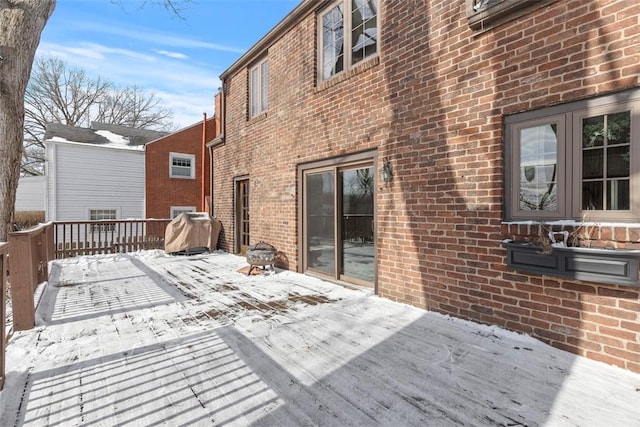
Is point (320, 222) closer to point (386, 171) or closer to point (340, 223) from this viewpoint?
point (340, 223)

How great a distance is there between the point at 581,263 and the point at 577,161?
81 centimetres

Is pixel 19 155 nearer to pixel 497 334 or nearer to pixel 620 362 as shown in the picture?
pixel 497 334

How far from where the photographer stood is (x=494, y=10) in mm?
2877

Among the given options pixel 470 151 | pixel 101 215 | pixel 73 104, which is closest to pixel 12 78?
pixel 470 151

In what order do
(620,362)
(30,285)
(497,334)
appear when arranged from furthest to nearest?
(30,285)
(497,334)
(620,362)

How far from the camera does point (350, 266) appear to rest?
194 inches

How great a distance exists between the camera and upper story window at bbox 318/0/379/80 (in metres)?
4.42

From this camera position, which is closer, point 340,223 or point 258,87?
point 340,223

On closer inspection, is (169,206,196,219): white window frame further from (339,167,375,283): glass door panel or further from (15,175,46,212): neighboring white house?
(339,167,375,283): glass door panel

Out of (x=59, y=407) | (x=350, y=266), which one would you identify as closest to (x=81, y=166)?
(x=350, y=266)

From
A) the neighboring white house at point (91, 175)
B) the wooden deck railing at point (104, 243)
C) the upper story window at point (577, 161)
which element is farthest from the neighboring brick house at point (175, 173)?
the upper story window at point (577, 161)

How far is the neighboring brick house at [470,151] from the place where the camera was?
7.71 feet

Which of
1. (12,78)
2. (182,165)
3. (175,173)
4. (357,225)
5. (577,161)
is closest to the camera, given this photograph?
(577,161)

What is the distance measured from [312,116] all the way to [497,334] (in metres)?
4.15
